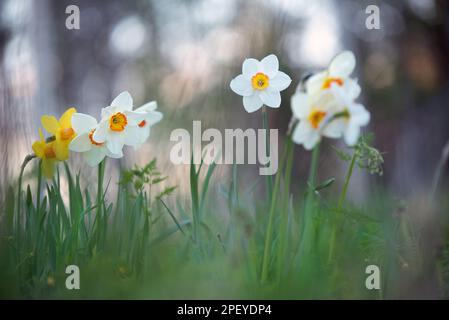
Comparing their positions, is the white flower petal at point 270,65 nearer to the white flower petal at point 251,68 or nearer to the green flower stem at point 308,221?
the white flower petal at point 251,68

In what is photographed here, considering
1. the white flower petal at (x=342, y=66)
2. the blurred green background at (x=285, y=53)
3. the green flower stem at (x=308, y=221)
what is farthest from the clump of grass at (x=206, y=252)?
the blurred green background at (x=285, y=53)

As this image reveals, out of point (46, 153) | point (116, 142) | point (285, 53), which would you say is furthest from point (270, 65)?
point (285, 53)

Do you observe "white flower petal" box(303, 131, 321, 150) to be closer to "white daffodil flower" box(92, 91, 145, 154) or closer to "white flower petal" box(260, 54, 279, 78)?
"white flower petal" box(260, 54, 279, 78)

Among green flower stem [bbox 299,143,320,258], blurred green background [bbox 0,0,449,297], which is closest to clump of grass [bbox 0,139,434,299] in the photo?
green flower stem [bbox 299,143,320,258]

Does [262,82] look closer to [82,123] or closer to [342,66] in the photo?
[342,66]

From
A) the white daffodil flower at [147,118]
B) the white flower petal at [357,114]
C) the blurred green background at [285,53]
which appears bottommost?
the white flower petal at [357,114]

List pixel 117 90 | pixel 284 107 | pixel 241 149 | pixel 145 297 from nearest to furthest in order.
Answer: pixel 145 297
pixel 241 149
pixel 284 107
pixel 117 90
